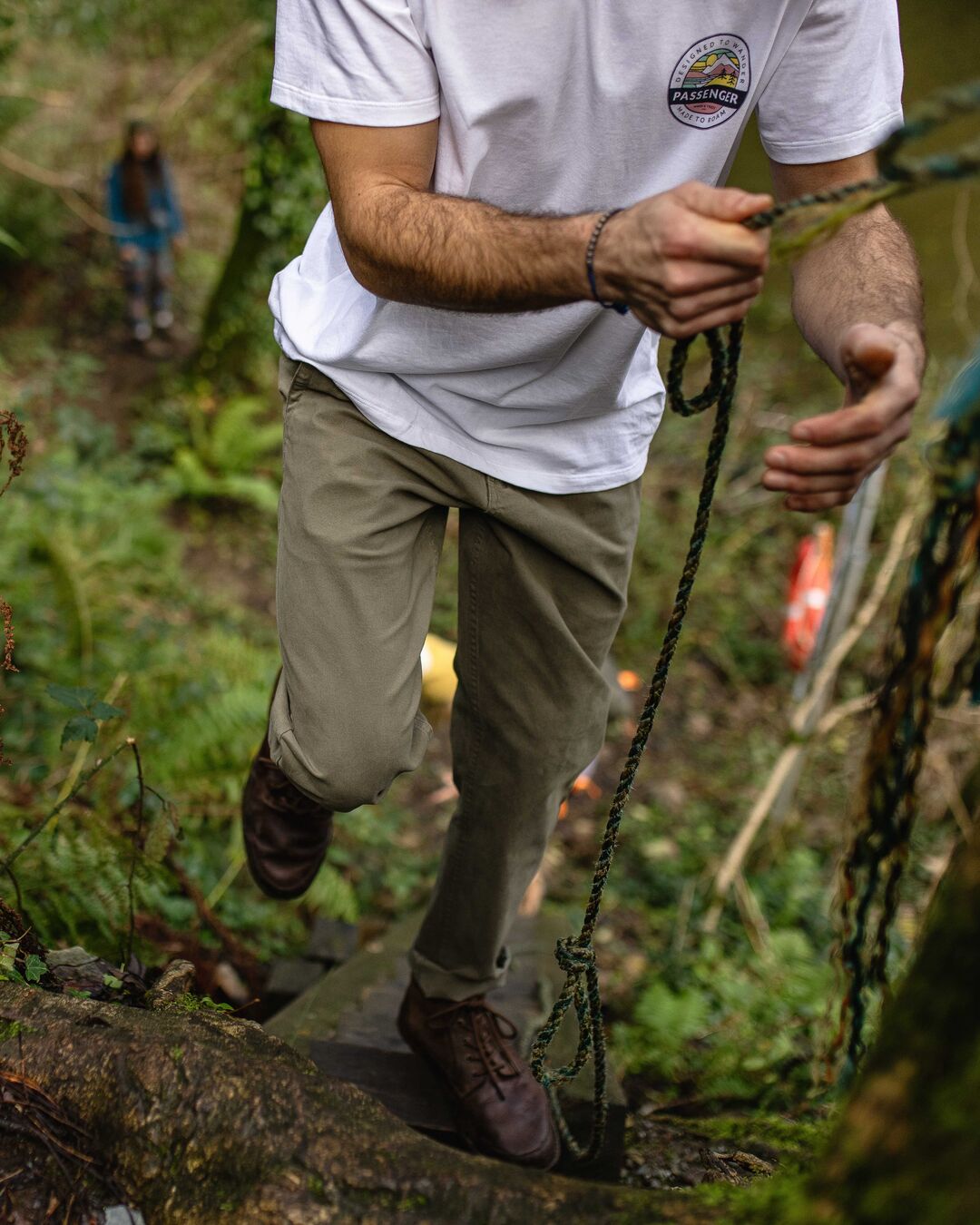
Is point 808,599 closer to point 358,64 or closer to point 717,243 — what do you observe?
point 358,64

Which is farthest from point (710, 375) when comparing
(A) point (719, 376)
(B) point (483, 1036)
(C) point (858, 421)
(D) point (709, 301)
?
(B) point (483, 1036)

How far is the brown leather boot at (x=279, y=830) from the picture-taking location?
8.66 feet

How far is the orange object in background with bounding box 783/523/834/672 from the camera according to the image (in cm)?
594

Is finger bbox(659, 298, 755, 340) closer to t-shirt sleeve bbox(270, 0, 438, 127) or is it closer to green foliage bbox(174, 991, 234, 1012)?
t-shirt sleeve bbox(270, 0, 438, 127)

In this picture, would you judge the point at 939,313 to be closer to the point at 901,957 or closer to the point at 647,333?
the point at 901,957

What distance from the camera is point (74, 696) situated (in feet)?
8.12

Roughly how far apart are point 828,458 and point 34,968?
159 cm

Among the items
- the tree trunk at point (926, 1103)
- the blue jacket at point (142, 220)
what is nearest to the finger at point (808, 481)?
the tree trunk at point (926, 1103)

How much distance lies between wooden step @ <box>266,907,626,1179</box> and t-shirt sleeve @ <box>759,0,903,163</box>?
232 centimetres

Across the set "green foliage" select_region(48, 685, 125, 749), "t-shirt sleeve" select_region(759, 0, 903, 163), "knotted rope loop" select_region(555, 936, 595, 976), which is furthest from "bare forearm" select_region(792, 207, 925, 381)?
"green foliage" select_region(48, 685, 125, 749)

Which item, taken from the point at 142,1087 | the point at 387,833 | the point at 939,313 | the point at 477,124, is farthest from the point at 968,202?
the point at 142,1087

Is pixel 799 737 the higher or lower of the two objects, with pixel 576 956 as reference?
lower

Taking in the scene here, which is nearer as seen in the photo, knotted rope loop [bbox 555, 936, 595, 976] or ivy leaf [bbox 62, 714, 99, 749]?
knotted rope loop [bbox 555, 936, 595, 976]

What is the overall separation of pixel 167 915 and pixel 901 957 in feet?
9.21
